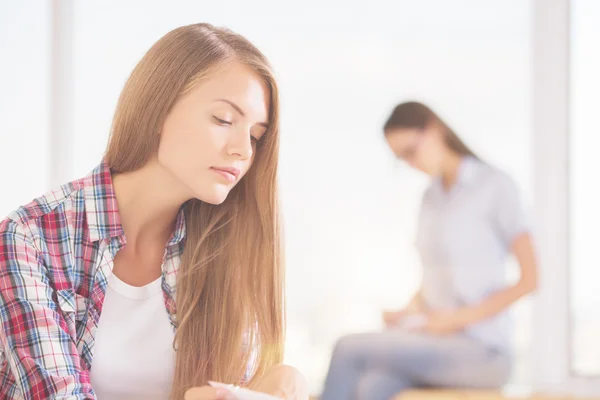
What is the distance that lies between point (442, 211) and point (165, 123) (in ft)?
5.41

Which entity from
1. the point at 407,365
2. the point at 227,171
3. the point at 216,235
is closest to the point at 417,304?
the point at 407,365

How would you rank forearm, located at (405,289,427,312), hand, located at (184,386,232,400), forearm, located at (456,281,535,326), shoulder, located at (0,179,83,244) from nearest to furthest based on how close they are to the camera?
1. hand, located at (184,386,232,400)
2. shoulder, located at (0,179,83,244)
3. forearm, located at (456,281,535,326)
4. forearm, located at (405,289,427,312)

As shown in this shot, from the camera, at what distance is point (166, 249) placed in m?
1.34

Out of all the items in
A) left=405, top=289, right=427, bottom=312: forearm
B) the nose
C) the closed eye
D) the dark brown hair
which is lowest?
left=405, top=289, right=427, bottom=312: forearm

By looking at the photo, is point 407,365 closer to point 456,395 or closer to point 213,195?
point 456,395

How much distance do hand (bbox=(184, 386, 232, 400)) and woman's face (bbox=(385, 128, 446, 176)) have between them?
1814 millimetres

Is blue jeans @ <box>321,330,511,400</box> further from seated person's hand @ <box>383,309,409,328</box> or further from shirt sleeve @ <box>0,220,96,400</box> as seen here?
shirt sleeve @ <box>0,220,96,400</box>

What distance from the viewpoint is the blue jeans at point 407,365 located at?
255 cm

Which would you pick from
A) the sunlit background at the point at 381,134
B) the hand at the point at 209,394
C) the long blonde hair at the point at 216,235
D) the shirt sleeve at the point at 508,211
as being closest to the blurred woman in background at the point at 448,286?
the shirt sleeve at the point at 508,211

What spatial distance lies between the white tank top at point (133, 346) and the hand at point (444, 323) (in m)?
1.61

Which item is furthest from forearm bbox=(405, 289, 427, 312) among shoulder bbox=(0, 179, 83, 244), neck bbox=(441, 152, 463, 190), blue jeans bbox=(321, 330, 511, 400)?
shoulder bbox=(0, 179, 83, 244)

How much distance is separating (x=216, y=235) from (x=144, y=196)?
0.16m

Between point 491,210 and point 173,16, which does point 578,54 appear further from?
point 173,16

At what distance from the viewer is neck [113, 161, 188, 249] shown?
1291mm
